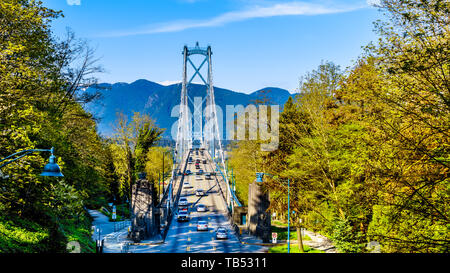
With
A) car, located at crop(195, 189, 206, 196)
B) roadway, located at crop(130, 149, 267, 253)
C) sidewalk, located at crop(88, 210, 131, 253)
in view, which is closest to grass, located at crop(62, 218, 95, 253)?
sidewalk, located at crop(88, 210, 131, 253)

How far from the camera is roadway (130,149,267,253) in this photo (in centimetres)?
2970

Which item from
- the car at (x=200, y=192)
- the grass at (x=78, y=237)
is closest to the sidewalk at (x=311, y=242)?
the grass at (x=78, y=237)

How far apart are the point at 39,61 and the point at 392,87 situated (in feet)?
50.3

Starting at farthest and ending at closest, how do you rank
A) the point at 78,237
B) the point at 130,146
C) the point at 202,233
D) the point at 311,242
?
the point at 130,146 → the point at 202,233 → the point at 311,242 → the point at 78,237

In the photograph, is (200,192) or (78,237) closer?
(78,237)

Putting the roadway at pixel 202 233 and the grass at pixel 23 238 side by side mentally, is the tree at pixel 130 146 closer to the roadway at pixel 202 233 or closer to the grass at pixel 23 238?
the roadway at pixel 202 233

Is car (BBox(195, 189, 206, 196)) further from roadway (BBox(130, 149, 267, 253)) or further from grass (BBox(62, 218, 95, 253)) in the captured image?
grass (BBox(62, 218, 95, 253))

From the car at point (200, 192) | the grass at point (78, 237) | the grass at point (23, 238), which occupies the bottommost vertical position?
the car at point (200, 192)

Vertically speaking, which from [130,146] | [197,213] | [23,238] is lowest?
[197,213]

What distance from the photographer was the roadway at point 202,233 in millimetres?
29703

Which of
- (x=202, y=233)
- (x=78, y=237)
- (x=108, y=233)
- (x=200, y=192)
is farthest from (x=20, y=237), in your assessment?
(x=200, y=192)

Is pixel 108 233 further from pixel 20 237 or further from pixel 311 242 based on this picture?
pixel 20 237

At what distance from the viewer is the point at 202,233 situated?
37.7 m

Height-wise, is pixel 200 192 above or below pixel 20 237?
below
